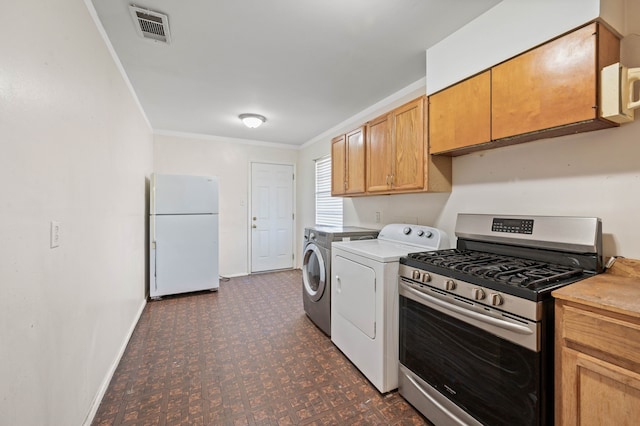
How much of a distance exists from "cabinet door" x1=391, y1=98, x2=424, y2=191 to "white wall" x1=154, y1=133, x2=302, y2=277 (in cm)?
314

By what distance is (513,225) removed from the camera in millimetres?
1714

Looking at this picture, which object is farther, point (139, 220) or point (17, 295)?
point (139, 220)

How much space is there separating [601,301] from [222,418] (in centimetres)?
195

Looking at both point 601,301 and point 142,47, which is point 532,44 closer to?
point 601,301

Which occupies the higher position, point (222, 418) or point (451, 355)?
point (451, 355)

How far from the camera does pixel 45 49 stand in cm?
114

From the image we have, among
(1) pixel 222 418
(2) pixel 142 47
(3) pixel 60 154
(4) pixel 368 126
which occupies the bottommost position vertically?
(1) pixel 222 418

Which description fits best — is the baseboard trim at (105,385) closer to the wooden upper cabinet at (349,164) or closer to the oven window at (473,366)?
the oven window at (473,366)

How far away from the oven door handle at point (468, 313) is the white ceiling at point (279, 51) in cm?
174

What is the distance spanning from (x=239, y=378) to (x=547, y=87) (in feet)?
8.62

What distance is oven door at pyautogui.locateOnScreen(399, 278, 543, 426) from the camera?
3.78 feet

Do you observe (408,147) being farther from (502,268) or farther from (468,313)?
(468,313)

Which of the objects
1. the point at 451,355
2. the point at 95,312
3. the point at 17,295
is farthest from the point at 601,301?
the point at 95,312

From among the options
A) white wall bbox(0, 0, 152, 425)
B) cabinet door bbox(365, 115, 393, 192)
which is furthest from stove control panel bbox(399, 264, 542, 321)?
white wall bbox(0, 0, 152, 425)
